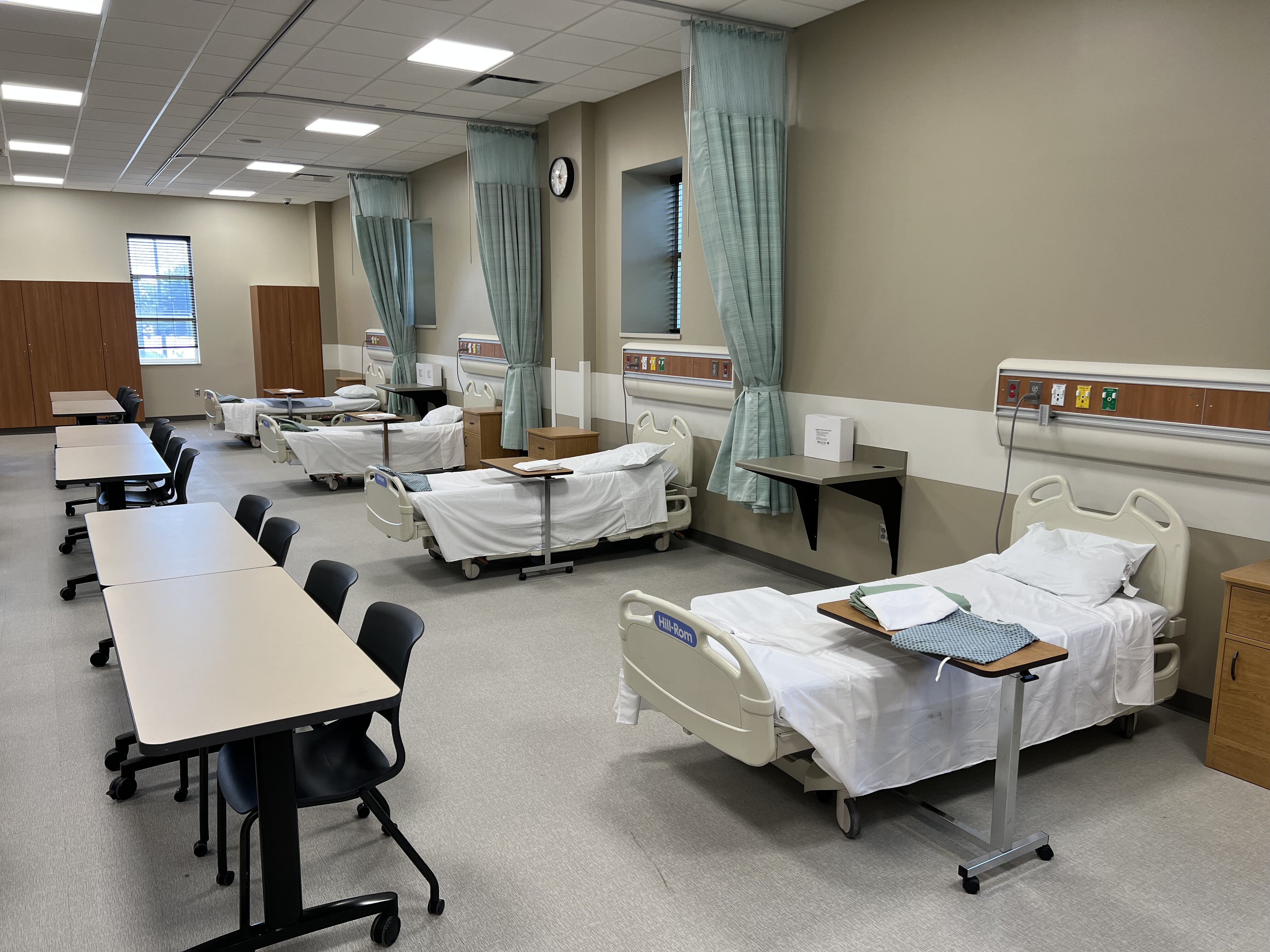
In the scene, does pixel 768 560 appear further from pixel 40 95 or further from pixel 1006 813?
pixel 40 95

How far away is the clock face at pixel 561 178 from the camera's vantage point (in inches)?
264

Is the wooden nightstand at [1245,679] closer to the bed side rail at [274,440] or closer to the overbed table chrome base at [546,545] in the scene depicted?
the overbed table chrome base at [546,545]

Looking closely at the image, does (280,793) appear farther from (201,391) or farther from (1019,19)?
(201,391)

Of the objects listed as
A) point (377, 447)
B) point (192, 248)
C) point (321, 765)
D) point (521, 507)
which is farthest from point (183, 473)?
A: point (192, 248)

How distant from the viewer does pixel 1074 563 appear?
3.33 metres

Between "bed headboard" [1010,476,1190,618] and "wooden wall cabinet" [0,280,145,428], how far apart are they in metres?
11.5

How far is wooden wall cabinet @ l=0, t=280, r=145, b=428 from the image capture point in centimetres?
1097

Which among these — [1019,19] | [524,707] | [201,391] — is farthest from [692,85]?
[201,391]

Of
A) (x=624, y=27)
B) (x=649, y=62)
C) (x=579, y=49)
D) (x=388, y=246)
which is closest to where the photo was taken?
(x=624, y=27)

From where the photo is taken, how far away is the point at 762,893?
93.7 inches

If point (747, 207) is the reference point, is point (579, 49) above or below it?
above

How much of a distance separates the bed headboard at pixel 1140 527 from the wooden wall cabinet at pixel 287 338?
35.1ft

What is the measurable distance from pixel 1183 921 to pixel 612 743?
5.79 feet

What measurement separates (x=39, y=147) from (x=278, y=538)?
23.7 ft
